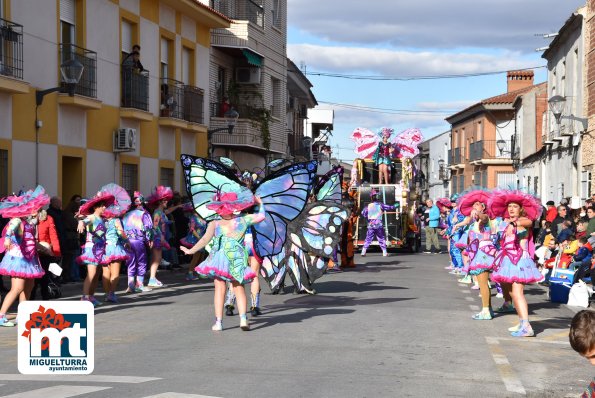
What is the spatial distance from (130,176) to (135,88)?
93.7 inches

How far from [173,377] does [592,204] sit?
1284 cm

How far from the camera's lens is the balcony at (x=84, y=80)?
2155 centimetres

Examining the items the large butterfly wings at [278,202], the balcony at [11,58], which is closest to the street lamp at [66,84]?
the balcony at [11,58]

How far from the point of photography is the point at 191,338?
36.8 ft

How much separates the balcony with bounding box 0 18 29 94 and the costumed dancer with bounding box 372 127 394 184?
46.3 feet

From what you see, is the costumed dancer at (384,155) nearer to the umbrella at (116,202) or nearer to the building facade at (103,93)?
the building facade at (103,93)

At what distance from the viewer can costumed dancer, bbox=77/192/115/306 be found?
575 inches

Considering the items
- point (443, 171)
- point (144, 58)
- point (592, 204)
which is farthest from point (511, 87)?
point (592, 204)

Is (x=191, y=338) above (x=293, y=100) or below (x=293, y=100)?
below

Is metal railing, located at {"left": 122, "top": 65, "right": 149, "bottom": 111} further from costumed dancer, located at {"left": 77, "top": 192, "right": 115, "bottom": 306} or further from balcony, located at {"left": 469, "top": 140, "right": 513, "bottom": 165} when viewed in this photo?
balcony, located at {"left": 469, "top": 140, "right": 513, "bottom": 165}

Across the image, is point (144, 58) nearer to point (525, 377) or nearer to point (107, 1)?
point (107, 1)

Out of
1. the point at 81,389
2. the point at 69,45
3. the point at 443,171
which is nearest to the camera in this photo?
the point at 81,389

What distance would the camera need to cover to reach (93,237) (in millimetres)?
14711

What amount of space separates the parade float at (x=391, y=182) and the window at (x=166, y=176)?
542 centimetres
